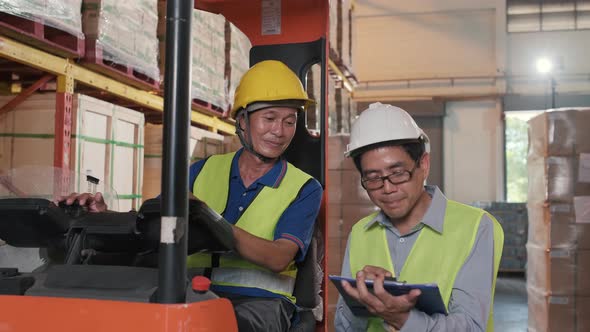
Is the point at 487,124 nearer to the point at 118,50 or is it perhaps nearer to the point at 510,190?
the point at 510,190

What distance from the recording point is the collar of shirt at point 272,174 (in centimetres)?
257

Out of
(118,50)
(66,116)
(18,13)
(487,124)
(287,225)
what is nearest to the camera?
(287,225)

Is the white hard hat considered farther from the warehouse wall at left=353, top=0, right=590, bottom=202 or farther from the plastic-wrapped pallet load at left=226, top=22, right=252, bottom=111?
the warehouse wall at left=353, top=0, right=590, bottom=202

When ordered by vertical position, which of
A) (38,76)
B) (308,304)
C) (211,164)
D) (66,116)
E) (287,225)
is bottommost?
(308,304)

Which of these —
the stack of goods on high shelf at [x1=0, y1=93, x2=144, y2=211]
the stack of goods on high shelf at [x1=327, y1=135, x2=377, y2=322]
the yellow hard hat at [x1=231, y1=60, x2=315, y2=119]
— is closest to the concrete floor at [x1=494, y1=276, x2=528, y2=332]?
the stack of goods on high shelf at [x1=327, y1=135, x2=377, y2=322]

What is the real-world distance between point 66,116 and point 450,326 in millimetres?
2999

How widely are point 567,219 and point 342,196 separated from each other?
216 cm

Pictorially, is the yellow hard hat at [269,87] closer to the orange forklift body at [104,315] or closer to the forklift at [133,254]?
the forklift at [133,254]

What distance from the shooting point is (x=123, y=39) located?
14.2 feet

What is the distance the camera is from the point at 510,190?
1453 cm

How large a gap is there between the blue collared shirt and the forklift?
22.9 inches

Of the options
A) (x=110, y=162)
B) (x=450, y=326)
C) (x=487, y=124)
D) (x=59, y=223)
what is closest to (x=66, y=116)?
(x=110, y=162)

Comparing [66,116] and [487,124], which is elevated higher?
[487,124]

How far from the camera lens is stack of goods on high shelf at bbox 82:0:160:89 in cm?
407
